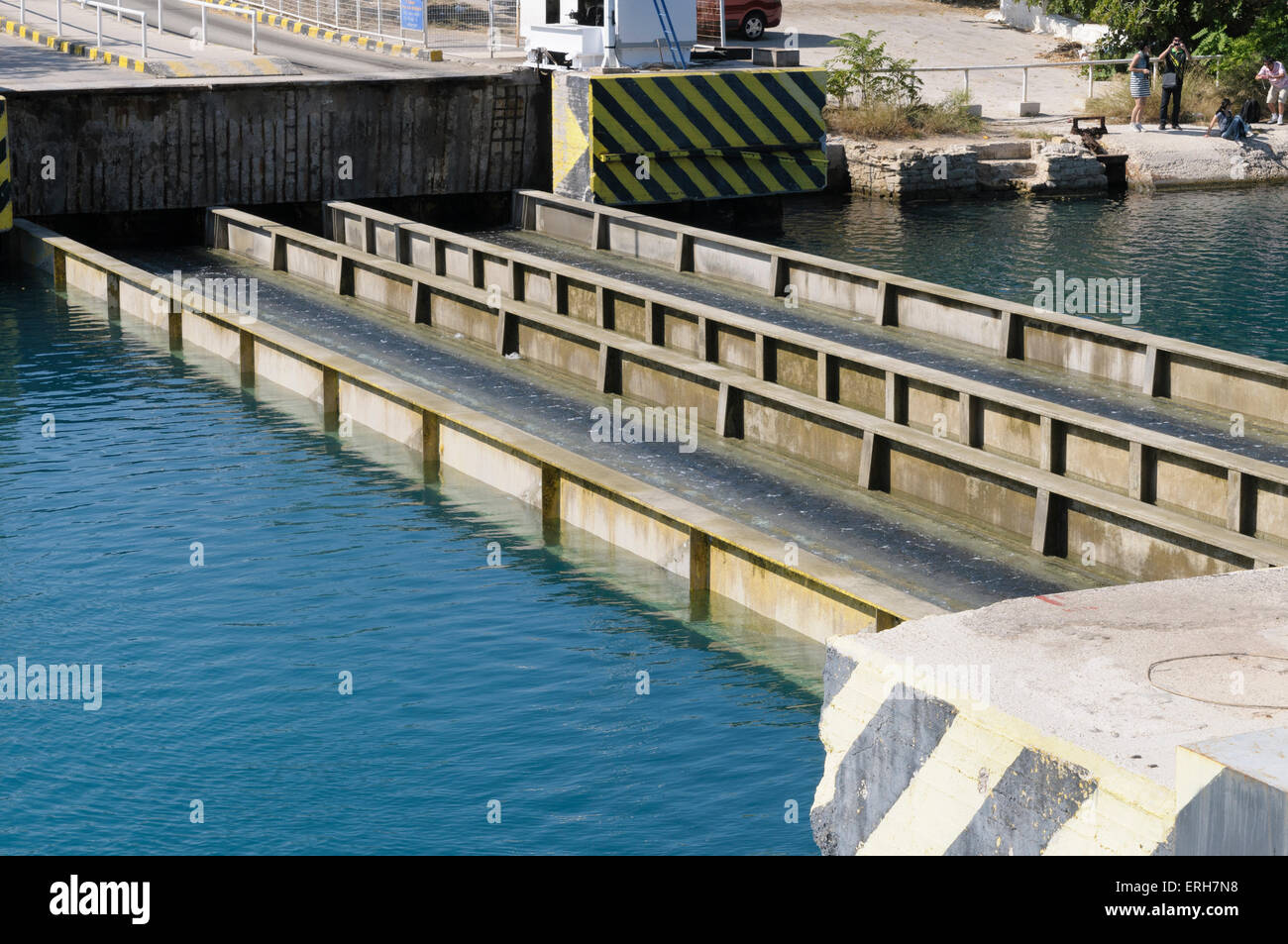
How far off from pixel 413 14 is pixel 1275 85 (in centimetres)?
1823

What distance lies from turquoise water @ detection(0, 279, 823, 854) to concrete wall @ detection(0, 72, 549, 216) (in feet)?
31.2

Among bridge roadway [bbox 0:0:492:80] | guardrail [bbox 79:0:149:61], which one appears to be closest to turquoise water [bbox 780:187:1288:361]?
bridge roadway [bbox 0:0:492:80]

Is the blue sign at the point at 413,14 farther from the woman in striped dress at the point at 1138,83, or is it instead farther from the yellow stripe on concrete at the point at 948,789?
the yellow stripe on concrete at the point at 948,789

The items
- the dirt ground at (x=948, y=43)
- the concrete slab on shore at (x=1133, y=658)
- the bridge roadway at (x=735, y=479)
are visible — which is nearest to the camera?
the concrete slab on shore at (x=1133, y=658)

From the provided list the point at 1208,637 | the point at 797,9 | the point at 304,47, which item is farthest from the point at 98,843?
the point at 797,9

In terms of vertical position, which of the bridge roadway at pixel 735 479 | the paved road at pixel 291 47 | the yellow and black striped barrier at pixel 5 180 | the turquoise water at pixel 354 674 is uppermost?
the paved road at pixel 291 47

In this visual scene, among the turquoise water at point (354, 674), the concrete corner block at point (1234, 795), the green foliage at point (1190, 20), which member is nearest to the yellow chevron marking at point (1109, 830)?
the concrete corner block at point (1234, 795)

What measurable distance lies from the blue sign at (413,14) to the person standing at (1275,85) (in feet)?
57.2

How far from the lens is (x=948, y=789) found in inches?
236

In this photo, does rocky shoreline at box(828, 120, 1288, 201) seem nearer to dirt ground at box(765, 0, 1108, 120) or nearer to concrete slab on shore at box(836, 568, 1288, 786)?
dirt ground at box(765, 0, 1108, 120)

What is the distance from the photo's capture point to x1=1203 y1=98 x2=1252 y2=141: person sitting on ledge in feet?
109

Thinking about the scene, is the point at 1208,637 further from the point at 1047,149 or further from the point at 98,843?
the point at 1047,149

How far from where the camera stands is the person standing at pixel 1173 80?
33.8 metres

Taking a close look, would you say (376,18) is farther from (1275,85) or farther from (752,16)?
(1275,85)
